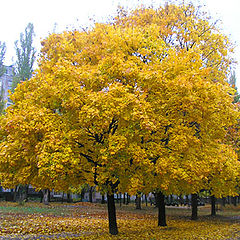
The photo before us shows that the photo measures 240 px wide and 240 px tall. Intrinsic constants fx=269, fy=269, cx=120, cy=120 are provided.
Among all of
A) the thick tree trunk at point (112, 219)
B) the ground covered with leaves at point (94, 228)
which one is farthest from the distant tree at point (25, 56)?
the thick tree trunk at point (112, 219)

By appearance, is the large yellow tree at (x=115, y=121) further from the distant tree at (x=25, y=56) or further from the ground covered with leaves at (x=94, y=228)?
the distant tree at (x=25, y=56)

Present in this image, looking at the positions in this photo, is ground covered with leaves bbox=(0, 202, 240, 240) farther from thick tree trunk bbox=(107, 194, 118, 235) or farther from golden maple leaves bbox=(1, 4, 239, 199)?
golden maple leaves bbox=(1, 4, 239, 199)

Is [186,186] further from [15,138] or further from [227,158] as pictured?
[15,138]

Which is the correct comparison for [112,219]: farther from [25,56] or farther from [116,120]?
[25,56]

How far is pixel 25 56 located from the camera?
116ft

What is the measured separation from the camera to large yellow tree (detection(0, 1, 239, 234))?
9523 mm

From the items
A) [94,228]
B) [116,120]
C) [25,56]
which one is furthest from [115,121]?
[25,56]

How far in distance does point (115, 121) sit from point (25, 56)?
94.0ft

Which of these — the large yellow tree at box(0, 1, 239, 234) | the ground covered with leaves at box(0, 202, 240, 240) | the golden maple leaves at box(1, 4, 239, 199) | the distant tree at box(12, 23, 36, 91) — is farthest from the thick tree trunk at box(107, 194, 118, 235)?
the distant tree at box(12, 23, 36, 91)

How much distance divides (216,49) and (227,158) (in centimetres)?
864

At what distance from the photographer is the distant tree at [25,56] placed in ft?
111

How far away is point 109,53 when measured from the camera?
12188 mm

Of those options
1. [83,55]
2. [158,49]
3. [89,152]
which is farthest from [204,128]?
[83,55]

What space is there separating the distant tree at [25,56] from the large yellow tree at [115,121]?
21173 mm
